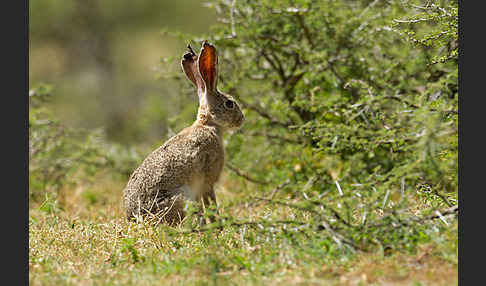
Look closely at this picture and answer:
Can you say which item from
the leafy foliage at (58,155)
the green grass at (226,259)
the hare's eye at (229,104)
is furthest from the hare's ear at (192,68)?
the leafy foliage at (58,155)

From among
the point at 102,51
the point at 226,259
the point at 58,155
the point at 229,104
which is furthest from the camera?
the point at 102,51

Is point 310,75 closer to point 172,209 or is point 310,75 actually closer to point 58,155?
point 172,209

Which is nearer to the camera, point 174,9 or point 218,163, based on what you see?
point 218,163

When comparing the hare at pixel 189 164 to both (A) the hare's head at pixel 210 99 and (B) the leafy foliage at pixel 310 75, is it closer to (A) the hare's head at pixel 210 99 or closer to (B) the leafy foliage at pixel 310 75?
(A) the hare's head at pixel 210 99

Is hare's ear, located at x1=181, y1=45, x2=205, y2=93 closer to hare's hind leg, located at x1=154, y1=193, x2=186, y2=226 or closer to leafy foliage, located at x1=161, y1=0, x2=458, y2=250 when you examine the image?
leafy foliage, located at x1=161, y1=0, x2=458, y2=250

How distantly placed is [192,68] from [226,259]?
2.21 metres

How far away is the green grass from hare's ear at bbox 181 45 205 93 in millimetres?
1534

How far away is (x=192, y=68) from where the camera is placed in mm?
5020

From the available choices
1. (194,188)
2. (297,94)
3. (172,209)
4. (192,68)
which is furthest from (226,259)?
(297,94)

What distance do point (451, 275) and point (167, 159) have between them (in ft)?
8.57

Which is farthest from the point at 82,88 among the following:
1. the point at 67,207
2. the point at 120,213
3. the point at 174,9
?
the point at 120,213

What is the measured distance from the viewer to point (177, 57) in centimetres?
628

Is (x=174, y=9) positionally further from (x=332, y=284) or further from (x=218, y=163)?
(x=332, y=284)

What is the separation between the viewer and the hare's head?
194 inches
